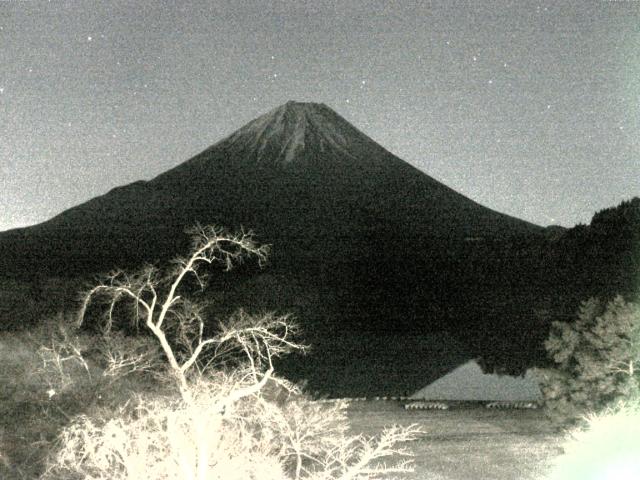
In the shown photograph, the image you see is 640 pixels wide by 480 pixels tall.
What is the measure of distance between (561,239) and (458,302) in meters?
11.5

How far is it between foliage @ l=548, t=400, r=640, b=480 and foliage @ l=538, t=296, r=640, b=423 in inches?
41.3

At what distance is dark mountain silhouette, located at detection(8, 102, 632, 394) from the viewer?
4853 centimetres

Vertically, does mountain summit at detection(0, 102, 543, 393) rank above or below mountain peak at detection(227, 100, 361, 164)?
below

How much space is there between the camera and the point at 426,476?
1786 cm

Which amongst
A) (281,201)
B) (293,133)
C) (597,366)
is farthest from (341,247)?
(597,366)

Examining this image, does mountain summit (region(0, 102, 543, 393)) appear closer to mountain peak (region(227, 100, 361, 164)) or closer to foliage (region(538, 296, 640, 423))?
mountain peak (region(227, 100, 361, 164))

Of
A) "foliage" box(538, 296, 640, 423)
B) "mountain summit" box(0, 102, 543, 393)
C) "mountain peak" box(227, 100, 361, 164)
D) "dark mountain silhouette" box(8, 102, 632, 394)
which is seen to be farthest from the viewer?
"mountain peak" box(227, 100, 361, 164)

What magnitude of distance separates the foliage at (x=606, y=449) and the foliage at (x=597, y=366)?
41.3 inches

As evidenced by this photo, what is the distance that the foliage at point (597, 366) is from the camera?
1948cm

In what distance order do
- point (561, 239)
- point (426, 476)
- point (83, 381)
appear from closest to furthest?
1. point (83, 381)
2. point (426, 476)
3. point (561, 239)

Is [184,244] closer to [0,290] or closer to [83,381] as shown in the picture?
[0,290]

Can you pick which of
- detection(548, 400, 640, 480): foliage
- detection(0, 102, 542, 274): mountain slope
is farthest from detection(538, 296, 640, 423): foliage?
detection(0, 102, 542, 274): mountain slope

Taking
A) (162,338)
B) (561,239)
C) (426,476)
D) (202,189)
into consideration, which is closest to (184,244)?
(202,189)

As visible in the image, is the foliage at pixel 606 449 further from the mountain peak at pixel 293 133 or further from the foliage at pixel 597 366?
the mountain peak at pixel 293 133
